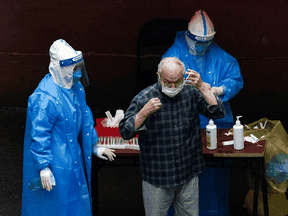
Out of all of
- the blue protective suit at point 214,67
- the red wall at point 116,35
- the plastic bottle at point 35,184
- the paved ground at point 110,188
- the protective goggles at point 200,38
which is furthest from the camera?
the red wall at point 116,35

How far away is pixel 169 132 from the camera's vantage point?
303 centimetres

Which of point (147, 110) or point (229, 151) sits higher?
point (147, 110)

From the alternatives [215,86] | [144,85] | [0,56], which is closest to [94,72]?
[0,56]

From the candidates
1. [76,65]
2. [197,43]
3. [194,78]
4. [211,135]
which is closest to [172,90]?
[194,78]

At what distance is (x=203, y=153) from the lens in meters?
3.46

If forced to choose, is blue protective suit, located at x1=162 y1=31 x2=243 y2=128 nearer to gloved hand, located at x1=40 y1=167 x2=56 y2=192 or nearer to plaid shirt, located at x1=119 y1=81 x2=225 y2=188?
plaid shirt, located at x1=119 y1=81 x2=225 y2=188

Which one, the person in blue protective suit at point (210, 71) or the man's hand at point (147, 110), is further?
the person in blue protective suit at point (210, 71)

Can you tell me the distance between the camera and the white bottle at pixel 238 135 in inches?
136

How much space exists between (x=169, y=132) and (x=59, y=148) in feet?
2.78

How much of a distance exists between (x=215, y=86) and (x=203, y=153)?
814 millimetres

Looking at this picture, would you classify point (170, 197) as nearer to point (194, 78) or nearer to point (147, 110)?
point (147, 110)

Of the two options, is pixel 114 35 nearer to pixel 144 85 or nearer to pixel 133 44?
pixel 133 44

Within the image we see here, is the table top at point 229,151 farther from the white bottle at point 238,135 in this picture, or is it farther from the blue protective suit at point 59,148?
the blue protective suit at point 59,148

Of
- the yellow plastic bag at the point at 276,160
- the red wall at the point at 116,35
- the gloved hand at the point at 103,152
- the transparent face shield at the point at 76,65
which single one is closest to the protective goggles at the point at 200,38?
the yellow plastic bag at the point at 276,160
